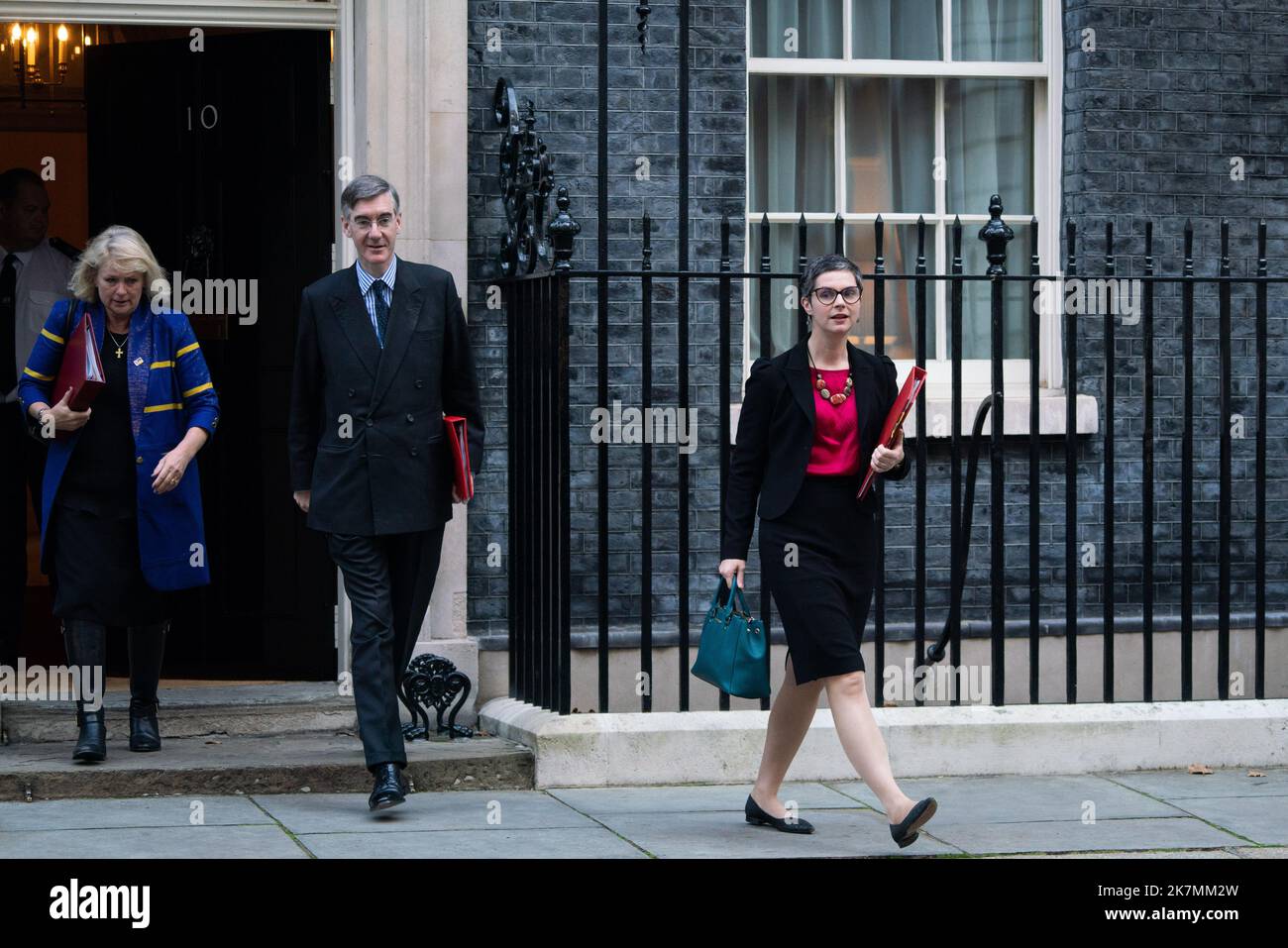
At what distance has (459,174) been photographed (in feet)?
27.1

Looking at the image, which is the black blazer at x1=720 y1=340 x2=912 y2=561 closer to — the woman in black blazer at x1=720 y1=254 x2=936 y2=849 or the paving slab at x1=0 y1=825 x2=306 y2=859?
the woman in black blazer at x1=720 y1=254 x2=936 y2=849

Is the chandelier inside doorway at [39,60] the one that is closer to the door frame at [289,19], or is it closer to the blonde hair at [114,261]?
the door frame at [289,19]

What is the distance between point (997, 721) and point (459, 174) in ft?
10.3

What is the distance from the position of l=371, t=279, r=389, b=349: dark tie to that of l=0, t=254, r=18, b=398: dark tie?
93.2 inches

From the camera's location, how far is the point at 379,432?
6695 millimetres

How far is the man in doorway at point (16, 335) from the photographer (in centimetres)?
839

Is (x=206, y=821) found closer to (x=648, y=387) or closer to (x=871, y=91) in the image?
(x=648, y=387)

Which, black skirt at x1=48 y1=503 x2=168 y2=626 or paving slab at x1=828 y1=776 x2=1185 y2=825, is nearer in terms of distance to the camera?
paving slab at x1=828 y1=776 x2=1185 y2=825

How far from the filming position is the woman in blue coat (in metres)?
7.07

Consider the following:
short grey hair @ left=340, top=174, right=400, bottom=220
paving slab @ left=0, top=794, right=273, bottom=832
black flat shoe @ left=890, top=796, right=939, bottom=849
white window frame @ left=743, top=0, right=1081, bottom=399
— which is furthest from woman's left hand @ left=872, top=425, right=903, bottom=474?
white window frame @ left=743, top=0, right=1081, bottom=399

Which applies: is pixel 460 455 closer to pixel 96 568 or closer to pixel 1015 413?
pixel 96 568

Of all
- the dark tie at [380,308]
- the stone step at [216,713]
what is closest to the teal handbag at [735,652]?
the dark tie at [380,308]

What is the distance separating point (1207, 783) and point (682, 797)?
2044 mm

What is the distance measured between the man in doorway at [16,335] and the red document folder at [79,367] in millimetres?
1349
